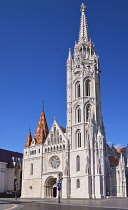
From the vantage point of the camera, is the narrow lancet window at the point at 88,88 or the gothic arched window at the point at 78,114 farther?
the narrow lancet window at the point at 88,88

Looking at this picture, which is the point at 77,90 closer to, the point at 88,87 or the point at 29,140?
the point at 88,87

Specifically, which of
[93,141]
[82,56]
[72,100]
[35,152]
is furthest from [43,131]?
[82,56]

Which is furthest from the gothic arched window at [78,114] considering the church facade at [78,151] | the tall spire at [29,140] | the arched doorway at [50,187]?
the tall spire at [29,140]

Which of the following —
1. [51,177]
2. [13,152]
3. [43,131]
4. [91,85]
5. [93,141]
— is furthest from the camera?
[13,152]

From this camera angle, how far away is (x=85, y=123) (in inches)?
2067

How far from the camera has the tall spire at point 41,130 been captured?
5961 cm

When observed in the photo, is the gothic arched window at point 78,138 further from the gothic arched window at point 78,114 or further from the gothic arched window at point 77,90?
the gothic arched window at point 77,90

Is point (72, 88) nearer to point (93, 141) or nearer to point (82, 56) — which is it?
point (82, 56)

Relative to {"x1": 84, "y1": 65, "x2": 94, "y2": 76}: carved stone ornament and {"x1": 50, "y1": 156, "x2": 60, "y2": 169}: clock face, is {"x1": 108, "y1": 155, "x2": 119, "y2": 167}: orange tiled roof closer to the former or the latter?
{"x1": 50, "y1": 156, "x2": 60, "y2": 169}: clock face

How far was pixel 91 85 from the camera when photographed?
5697 centimetres

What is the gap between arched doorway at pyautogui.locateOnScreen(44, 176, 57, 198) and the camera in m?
53.4

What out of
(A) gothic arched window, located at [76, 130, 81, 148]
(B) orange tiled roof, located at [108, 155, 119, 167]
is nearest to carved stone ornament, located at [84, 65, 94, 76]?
(A) gothic arched window, located at [76, 130, 81, 148]

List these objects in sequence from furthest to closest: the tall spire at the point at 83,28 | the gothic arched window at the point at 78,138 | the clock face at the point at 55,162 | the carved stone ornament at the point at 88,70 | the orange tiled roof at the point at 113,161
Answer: the tall spire at the point at 83,28 < the carved stone ornament at the point at 88,70 < the clock face at the point at 55,162 < the gothic arched window at the point at 78,138 < the orange tiled roof at the point at 113,161

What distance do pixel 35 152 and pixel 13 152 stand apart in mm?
21848
